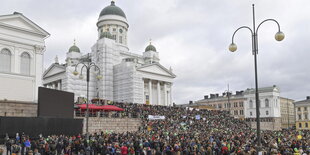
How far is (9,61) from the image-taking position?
128 feet

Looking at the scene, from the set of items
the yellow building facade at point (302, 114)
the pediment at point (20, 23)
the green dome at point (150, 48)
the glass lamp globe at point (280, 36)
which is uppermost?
the green dome at point (150, 48)

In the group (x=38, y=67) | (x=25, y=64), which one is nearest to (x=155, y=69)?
(x=38, y=67)

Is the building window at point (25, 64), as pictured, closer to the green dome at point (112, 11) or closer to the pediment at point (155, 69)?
the pediment at point (155, 69)

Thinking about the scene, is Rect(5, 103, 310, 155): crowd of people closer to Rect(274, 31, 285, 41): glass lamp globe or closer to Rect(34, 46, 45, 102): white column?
Rect(274, 31, 285, 41): glass lamp globe

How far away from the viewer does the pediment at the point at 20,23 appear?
3877 cm

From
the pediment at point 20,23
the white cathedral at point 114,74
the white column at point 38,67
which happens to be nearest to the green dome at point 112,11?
the white cathedral at point 114,74

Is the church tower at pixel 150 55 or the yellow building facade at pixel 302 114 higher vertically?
the church tower at pixel 150 55

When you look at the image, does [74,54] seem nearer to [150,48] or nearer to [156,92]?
[150,48]

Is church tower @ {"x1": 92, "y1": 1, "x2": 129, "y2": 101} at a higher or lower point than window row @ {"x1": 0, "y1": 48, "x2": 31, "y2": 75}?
higher

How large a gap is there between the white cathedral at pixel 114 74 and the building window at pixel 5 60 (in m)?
23.6

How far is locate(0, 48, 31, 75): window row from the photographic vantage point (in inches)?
1512

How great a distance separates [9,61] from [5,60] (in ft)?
1.53

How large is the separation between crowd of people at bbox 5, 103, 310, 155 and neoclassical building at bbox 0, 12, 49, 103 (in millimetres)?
12482

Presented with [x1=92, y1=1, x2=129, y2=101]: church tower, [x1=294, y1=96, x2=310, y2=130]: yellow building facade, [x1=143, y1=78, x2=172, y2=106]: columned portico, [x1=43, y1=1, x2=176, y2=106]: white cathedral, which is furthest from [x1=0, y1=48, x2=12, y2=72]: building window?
[x1=294, y1=96, x2=310, y2=130]: yellow building facade
